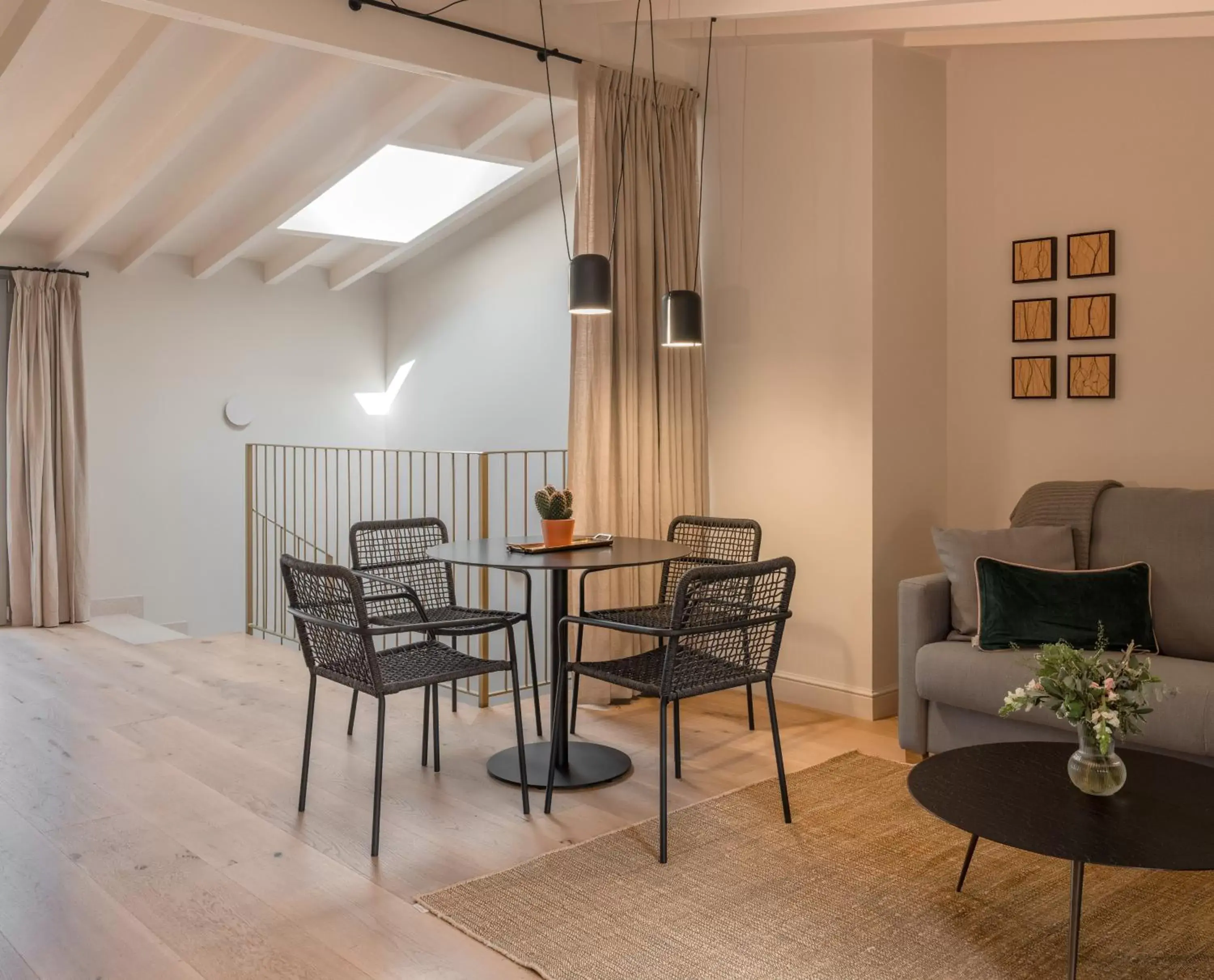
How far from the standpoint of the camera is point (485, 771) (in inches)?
141

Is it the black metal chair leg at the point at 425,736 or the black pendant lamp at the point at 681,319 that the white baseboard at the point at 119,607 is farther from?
the black pendant lamp at the point at 681,319

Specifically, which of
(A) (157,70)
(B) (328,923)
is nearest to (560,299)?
(A) (157,70)

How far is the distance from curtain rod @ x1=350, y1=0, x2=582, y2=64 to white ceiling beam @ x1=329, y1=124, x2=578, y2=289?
3.85 ft

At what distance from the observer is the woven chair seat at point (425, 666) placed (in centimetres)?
293

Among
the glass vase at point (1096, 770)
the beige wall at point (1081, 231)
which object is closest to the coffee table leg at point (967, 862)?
the glass vase at point (1096, 770)

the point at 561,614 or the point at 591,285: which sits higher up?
the point at 591,285

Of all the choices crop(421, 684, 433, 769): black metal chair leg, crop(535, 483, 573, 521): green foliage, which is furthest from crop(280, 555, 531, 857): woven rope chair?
crop(535, 483, 573, 521): green foliage

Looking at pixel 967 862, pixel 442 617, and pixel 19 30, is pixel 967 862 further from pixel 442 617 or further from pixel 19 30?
pixel 19 30

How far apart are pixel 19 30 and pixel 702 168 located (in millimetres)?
2779

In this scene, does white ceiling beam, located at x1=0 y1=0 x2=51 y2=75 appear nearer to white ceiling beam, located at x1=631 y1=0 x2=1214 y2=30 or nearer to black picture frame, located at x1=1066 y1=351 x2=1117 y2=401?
white ceiling beam, located at x1=631 y1=0 x2=1214 y2=30

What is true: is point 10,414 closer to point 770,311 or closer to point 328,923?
point 770,311

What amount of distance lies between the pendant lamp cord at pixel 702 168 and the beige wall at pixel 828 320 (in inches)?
2.3

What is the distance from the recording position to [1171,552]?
3.45 m

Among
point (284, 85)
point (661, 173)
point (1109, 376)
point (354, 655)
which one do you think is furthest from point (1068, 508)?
point (284, 85)
